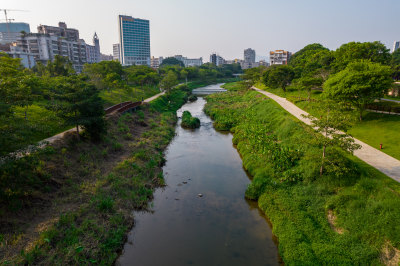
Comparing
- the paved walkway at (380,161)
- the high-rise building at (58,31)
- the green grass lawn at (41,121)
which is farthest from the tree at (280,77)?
the high-rise building at (58,31)

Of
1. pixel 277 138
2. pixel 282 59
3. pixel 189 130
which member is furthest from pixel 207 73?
pixel 277 138

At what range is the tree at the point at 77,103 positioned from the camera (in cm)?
1989

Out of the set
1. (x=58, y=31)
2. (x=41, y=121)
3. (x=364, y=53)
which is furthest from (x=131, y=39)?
(x=41, y=121)

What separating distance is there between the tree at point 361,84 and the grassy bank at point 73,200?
2145 centimetres

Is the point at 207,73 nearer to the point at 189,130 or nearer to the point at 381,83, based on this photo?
the point at 189,130

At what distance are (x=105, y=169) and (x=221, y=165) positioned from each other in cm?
1151

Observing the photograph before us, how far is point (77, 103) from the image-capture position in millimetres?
19938

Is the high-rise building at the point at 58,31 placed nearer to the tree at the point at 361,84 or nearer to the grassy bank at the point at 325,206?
the tree at the point at 361,84

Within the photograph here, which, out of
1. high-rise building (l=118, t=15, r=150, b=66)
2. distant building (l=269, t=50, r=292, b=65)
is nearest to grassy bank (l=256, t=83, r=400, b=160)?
distant building (l=269, t=50, r=292, b=65)

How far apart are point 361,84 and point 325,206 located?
16.5 m

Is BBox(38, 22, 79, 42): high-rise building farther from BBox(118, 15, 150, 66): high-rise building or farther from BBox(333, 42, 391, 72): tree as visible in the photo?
BBox(333, 42, 391, 72): tree

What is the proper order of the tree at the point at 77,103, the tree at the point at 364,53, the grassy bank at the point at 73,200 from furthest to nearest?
the tree at the point at 364,53 → the tree at the point at 77,103 → the grassy bank at the point at 73,200

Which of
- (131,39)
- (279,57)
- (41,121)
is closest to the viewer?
(41,121)

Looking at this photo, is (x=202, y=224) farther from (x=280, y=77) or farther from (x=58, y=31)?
(x=58, y=31)
